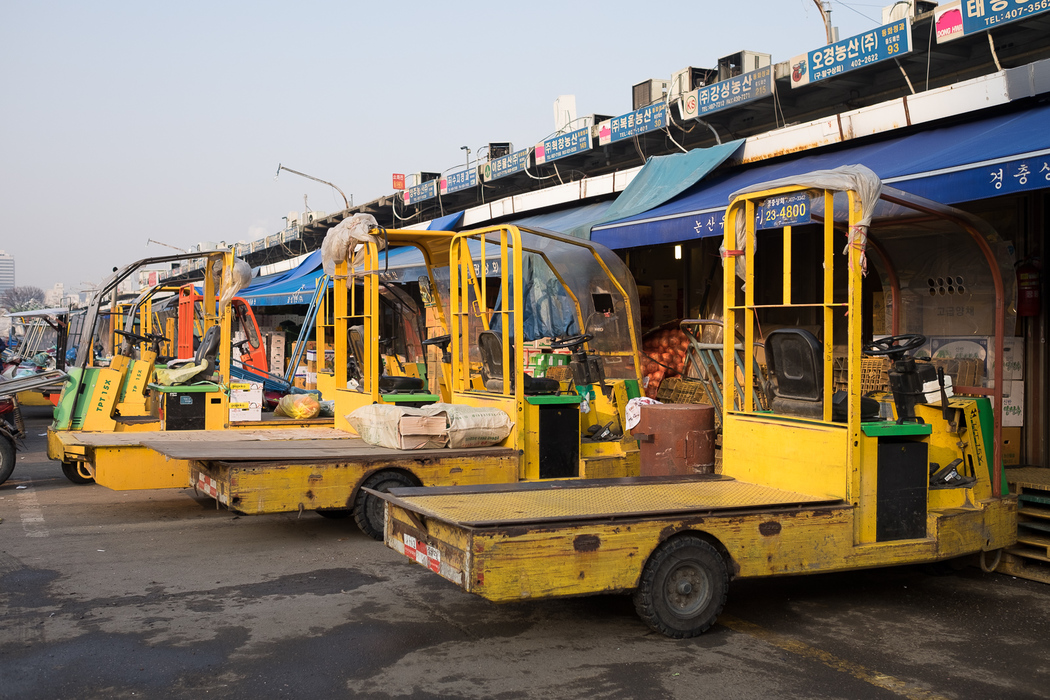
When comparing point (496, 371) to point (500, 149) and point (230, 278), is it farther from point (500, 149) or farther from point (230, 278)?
point (500, 149)

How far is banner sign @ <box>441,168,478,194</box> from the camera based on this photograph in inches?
848

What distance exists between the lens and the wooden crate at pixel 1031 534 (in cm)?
656

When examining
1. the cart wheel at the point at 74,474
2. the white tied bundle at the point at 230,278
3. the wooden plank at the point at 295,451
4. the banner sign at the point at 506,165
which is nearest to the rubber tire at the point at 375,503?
the wooden plank at the point at 295,451

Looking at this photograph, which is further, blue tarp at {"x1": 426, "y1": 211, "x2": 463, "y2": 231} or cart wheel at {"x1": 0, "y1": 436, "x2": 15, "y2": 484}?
blue tarp at {"x1": 426, "y1": 211, "x2": 463, "y2": 231}

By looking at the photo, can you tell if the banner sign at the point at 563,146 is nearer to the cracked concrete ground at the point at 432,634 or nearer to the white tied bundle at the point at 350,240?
the white tied bundle at the point at 350,240

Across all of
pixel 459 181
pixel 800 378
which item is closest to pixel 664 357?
pixel 800 378

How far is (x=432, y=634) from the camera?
5309 millimetres

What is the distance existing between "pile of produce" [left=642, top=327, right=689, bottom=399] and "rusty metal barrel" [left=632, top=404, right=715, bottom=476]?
4442 mm

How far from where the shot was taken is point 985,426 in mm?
6574

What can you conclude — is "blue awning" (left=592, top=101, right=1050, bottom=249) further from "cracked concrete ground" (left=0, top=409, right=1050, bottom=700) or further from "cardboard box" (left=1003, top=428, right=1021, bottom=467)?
"cracked concrete ground" (left=0, top=409, right=1050, bottom=700)

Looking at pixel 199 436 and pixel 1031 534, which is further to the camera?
pixel 199 436

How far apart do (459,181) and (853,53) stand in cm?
1181

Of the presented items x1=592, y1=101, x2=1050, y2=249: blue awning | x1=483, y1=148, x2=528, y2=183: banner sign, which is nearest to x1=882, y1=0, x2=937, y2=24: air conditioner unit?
x1=592, y1=101, x2=1050, y2=249: blue awning

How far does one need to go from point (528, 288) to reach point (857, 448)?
540cm
